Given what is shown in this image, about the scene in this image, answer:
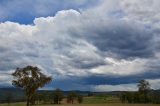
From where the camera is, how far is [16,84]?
8756cm

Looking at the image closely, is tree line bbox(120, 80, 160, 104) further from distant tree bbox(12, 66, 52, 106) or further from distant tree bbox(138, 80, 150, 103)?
distant tree bbox(12, 66, 52, 106)

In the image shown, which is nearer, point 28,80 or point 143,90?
point 28,80

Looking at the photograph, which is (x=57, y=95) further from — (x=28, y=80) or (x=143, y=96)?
(x=28, y=80)

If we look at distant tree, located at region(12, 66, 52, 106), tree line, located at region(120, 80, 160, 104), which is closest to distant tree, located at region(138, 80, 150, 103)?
tree line, located at region(120, 80, 160, 104)

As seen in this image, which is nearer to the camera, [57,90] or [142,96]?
[142,96]

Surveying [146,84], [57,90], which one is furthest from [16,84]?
[57,90]

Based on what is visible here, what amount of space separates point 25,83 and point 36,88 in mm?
3110

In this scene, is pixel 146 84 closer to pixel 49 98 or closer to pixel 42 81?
pixel 49 98

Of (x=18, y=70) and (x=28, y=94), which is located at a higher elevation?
(x=18, y=70)

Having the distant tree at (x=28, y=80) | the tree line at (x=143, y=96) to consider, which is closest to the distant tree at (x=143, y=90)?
the tree line at (x=143, y=96)

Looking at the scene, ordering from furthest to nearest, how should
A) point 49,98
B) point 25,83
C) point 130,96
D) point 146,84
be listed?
1. point 49,98
2. point 130,96
3. point 146,84
4. point 25,83

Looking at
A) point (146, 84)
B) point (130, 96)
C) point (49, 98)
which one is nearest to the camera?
point (146, 84)

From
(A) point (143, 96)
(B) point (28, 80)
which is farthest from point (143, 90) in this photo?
(B) point (28, 80)

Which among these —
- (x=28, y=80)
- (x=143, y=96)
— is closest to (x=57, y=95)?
(x=143, y=96)
